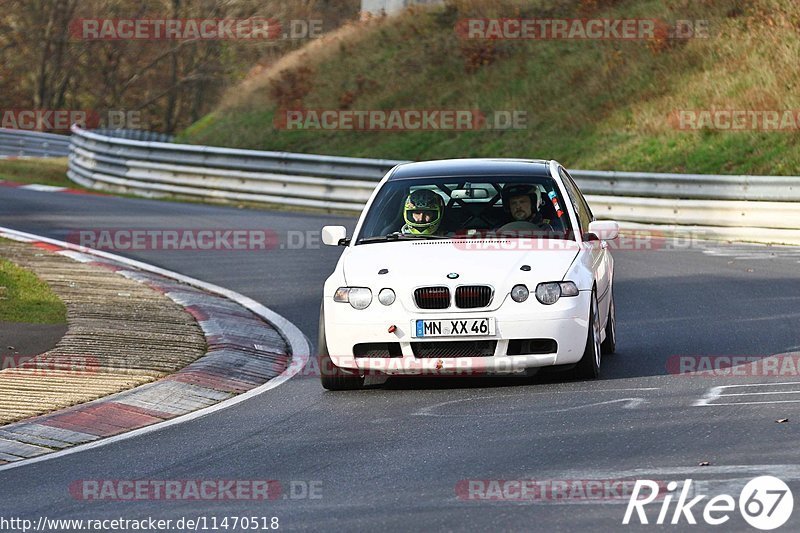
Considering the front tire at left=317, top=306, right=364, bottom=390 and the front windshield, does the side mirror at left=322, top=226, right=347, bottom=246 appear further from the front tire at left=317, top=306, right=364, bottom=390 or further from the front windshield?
the front tire at left=317, top=306, right=364, bottom=390

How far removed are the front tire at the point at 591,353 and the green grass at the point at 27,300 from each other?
4887mm

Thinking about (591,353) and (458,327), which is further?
(591,353)

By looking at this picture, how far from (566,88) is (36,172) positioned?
13.7 meters

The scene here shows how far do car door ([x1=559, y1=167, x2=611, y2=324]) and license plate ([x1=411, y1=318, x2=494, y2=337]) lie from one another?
1187 millimetres

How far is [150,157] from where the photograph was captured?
29.9 m

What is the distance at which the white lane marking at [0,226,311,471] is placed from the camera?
8250 mm

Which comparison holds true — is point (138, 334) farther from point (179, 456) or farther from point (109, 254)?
point (109, 254)

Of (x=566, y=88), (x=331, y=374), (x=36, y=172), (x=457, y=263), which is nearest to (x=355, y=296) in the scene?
(x=331, y=374)

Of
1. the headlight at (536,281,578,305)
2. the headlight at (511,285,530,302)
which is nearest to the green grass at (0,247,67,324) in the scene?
the headlight at (511,285,530,302)

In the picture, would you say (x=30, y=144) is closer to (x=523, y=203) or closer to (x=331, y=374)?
(x=523, y=203)

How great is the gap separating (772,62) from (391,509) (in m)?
23.5

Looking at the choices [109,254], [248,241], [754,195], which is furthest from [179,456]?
[754,195]

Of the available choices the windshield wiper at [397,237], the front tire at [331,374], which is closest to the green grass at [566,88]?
the windshield wiper at [397,237]

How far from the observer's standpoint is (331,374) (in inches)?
383
